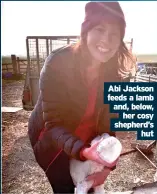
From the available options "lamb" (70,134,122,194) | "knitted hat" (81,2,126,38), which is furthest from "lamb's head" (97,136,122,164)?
"knitted hat" (81,2,126,38)

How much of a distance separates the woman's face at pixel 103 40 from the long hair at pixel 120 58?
0.02m

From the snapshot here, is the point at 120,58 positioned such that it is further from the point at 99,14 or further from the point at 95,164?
the point at 95,164

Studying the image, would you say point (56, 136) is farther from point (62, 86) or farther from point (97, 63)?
point (97, 63)

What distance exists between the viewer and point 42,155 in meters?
0.90

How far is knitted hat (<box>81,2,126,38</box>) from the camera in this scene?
0.73 m

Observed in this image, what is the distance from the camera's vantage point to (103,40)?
2.52ft

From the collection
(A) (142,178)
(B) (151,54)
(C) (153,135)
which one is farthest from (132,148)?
(B) (151,54)

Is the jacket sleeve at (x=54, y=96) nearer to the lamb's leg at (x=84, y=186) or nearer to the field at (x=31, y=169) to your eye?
the lamb's leg at (x=84, y=186)

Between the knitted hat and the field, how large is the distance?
585 mm

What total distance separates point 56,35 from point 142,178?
36.5 inches

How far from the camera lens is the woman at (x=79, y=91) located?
0.74 meters
